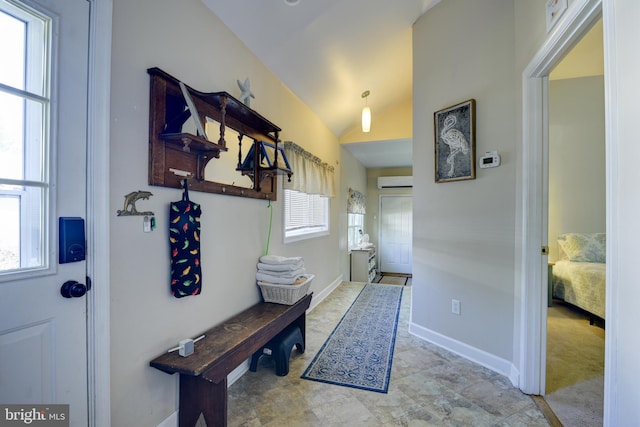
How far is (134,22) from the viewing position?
4.35ft

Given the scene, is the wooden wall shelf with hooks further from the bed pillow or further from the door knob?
the bed pillow

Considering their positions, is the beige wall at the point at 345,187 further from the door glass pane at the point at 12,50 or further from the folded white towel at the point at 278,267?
the door glass pane at the point at 12,50

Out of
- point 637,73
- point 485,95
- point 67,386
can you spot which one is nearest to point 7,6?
point 67,386

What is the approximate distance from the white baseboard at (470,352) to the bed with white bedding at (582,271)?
1.64m

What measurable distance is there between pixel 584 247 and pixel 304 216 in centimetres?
359

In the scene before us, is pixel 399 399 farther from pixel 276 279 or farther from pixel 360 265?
pixel 360 265

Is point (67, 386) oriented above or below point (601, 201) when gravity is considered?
below

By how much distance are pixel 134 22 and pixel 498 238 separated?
2617 mm

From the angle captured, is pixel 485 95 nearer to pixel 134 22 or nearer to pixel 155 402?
pixel 134 22

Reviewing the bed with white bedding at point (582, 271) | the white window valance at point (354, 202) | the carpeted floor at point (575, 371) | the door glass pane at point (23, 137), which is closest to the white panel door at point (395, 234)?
the white window valance at point (354, 202)

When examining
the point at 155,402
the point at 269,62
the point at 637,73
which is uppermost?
the point at 269,62

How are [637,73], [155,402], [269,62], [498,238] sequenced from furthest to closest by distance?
1. [269,62]
2. [498,238]
3. [155,402]
4. [637,73]

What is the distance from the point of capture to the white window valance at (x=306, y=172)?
9.66 ft

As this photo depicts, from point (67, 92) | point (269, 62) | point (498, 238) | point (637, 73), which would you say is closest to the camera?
point (637, 73)
